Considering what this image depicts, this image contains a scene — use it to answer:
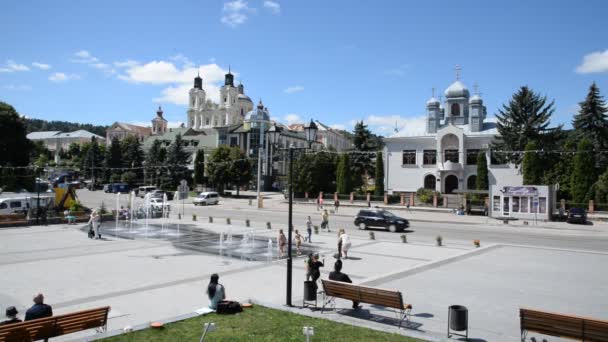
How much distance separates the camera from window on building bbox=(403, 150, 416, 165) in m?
62.6

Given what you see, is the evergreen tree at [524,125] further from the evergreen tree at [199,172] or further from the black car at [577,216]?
the evergreen tree at [199,172]

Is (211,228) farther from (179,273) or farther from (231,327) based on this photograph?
(231,327)

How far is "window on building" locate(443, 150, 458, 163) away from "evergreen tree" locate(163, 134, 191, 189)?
141 ft

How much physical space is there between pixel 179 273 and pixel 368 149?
53.8 m

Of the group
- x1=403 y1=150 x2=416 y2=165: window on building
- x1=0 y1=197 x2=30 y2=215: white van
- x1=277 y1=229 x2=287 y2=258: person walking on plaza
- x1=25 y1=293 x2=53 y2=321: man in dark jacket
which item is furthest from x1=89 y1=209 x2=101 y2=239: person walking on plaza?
x1=403 y1=150 x2=416 y2=165: window on building

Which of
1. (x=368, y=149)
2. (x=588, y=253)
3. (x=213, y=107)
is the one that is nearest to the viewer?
(x=588, y=253)

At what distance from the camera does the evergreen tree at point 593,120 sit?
172 ft

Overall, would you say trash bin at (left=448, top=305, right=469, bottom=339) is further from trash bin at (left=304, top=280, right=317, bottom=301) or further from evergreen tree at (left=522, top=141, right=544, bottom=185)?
evergreen tree at (left=522, top=141, right=544, bottom=185)

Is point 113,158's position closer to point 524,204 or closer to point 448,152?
point 448,152

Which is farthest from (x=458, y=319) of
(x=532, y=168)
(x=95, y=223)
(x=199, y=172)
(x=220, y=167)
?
(x=199, y=172)

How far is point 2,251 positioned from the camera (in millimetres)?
20797

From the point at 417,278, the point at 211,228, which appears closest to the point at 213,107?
the point at 211,228

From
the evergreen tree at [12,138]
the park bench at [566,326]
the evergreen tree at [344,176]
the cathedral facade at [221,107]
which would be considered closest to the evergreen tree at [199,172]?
the evergreen tree at [12,138]

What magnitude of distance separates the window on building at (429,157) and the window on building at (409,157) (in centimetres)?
143
